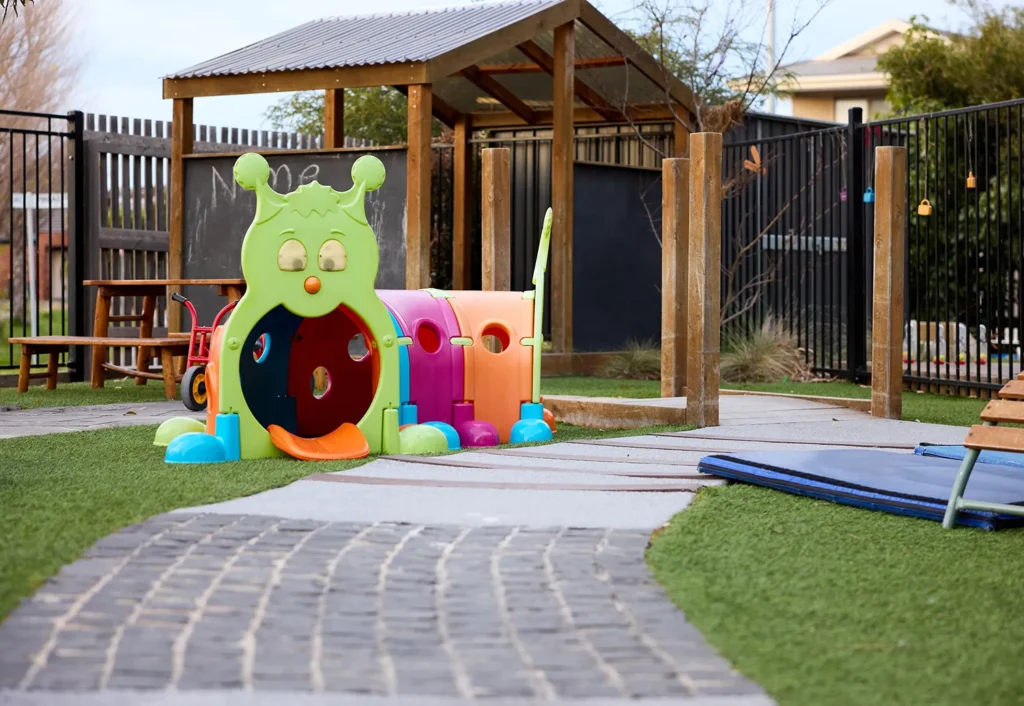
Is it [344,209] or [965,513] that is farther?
[344,209]

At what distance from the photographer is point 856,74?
4512 cm

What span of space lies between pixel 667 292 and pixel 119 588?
613 cm

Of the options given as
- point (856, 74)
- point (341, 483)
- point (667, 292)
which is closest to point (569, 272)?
point (667, 292)

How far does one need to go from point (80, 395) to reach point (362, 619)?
8.08 metres

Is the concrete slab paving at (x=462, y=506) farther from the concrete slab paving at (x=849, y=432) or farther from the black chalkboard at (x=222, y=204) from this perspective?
the black chalkboard at (x=222, y=204)

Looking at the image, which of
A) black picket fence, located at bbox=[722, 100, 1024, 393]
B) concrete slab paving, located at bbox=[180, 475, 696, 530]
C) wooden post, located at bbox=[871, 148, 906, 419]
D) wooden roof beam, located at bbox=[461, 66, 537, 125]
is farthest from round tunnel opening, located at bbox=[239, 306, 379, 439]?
wooden roof beam, located at bbox=[461, 66, 537, 125]

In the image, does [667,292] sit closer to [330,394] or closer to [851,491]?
[330,394]

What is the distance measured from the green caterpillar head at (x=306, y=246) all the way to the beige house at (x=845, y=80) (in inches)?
1542

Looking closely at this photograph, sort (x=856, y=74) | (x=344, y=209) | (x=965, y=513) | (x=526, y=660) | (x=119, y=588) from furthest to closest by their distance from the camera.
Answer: (x=856, y=74), (x=344, y=209), (x=965, y=513), (x=119, y=588), (x=526, y=660)

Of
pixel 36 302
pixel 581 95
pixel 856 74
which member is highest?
pixel 856 74

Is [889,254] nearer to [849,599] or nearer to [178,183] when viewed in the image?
[849,599]

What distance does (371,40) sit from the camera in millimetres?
13250

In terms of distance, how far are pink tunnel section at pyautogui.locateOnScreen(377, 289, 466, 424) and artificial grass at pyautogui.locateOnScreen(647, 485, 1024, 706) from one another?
2.53 m

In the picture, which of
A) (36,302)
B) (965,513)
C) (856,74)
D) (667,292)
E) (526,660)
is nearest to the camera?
(526,660)
